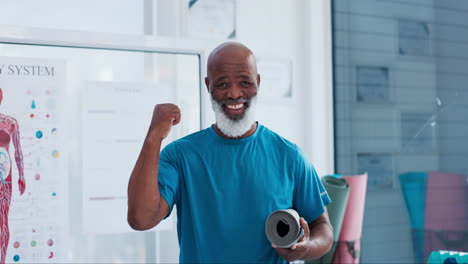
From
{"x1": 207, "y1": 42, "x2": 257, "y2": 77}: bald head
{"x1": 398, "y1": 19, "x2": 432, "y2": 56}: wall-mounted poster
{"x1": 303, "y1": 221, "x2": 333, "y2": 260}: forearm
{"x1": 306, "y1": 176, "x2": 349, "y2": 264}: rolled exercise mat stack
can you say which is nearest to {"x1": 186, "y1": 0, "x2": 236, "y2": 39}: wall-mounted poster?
{"x1": 398, "y1": 19, "x2": 432, "y2": 56}: wall-mounted poster

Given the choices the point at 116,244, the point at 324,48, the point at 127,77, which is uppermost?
the point at 324,48

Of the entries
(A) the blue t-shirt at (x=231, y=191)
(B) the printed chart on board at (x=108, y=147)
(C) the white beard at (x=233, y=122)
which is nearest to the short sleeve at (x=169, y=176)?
(A) the blue t-shirt at (x=231, y=191)

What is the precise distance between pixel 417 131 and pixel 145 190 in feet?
4.77

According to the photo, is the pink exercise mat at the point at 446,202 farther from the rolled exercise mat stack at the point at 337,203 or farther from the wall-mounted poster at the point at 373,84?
the wall-mounted poster at the point at 373,84

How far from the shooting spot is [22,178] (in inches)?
72.7

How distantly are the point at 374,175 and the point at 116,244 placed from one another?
4.11ft

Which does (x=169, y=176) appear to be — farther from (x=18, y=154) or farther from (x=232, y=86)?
(x=18, y=154)

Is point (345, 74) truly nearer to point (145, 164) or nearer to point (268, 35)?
point (268, 35)

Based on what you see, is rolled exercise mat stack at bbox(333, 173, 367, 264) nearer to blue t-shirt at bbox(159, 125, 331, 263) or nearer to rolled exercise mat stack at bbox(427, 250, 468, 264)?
rolled exercise mat stack at bbox(427, 250, 468, 264)

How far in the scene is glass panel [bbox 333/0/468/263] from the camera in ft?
6.52

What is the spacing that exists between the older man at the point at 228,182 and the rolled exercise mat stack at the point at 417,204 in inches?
38.4

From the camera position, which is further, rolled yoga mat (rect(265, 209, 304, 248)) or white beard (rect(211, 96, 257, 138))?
white beard (rect(211, 96, 257, 138))

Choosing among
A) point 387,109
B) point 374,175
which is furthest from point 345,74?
point 374,175

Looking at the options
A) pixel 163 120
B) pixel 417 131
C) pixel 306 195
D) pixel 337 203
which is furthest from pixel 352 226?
pixel 163 120
